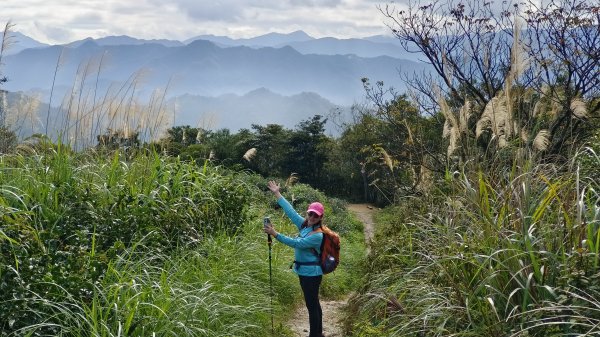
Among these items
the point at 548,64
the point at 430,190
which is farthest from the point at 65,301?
the point at 548,64

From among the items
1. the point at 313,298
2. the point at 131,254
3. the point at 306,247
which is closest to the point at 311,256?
the point at 306,247

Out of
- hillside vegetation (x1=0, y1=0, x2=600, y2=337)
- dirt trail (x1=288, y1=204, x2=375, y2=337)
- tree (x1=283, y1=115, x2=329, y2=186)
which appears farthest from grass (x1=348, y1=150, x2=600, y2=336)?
tree (x1=283, y1=115, x2=329, y2=186)

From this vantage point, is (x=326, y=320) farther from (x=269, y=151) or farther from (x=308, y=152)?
(x=308, y=152)

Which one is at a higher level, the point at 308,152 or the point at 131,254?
the point at 308,152

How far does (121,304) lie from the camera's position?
13.9ft

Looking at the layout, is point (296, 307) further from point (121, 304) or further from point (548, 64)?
point (548, 64)

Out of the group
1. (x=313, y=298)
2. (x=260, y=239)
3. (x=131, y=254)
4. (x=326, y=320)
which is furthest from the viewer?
(x=260, y=239)

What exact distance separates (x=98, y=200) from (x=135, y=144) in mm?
2261

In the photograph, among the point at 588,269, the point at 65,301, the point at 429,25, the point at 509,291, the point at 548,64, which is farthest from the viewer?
the point at 429,25

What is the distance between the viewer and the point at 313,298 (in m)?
5.84

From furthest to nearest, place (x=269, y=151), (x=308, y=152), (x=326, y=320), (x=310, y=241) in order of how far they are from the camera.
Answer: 1. (x=308, y=152)
2. (x=269, y=151)
3. (x=326, y=320)
4. (x=310, y=241)

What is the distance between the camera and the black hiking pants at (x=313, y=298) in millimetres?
5820

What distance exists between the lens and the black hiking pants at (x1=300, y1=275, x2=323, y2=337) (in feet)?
19.1

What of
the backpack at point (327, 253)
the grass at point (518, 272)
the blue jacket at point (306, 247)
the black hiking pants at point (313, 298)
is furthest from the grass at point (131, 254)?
the grass at point (518, 272)
